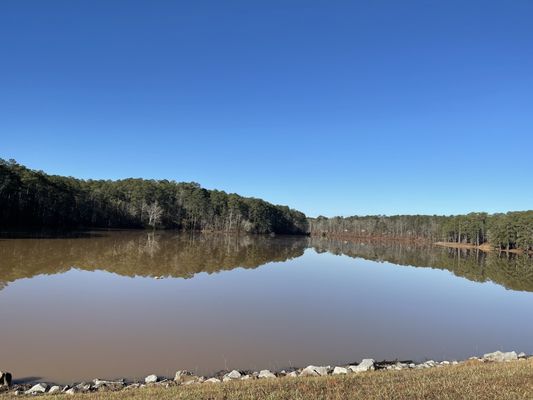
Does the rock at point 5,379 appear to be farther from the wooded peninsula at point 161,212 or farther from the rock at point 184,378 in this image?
the wooded peninsula at point 161,212

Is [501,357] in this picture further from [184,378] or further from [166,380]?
[166,380]

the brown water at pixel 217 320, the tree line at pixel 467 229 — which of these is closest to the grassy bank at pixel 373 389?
the brown water at pixel 217 320

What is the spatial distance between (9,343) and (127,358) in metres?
3.88

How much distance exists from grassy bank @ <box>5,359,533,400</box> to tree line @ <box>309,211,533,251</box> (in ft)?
376

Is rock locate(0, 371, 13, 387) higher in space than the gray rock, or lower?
higher

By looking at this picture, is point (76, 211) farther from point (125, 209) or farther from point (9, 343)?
point (9, 343)

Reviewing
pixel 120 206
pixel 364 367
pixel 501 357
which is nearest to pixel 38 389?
pixel 364 367

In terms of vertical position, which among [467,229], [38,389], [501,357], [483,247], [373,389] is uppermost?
[467,229]

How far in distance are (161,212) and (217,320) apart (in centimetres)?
9715

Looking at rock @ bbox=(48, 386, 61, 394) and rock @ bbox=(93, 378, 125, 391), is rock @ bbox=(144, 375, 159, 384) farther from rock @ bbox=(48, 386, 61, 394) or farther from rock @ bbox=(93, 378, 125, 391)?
rock @ bbox=(48, 386, 61, 394)

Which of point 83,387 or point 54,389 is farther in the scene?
point 83,387

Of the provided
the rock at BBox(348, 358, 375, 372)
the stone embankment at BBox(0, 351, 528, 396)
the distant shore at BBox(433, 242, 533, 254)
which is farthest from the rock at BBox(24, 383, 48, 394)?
the distant shore at BBox(433, 242, 533, 254)

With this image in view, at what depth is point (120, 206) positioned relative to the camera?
103 m

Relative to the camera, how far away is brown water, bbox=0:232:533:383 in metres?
12.1
